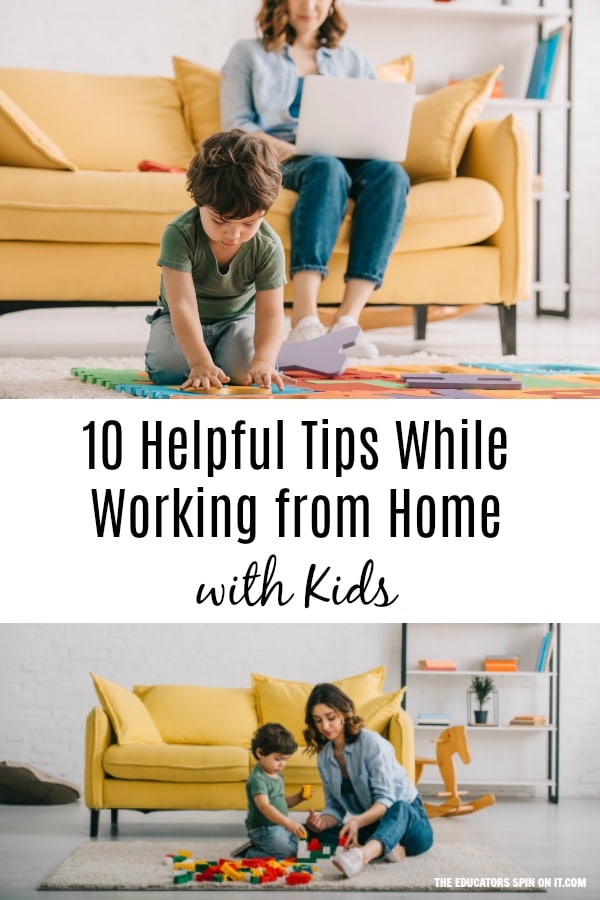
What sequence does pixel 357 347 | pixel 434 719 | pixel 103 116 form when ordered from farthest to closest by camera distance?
pixel 434 719 → pixel 103 116 → pixel 357 347

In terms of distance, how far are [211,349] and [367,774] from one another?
51.3 inches

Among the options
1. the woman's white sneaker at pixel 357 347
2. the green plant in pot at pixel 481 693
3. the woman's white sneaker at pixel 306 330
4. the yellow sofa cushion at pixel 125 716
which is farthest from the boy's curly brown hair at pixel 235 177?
the green plant in pot at pixel 481 693

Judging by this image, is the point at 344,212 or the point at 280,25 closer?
the point at 344,212

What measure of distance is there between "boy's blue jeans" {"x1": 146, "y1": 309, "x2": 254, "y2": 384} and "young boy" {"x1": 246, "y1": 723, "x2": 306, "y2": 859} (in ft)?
4.73

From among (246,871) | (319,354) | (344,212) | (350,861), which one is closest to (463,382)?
(319,354)

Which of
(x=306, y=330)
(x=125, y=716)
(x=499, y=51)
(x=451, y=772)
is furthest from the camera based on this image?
(x=499, y=51)

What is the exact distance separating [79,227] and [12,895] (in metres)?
1.52

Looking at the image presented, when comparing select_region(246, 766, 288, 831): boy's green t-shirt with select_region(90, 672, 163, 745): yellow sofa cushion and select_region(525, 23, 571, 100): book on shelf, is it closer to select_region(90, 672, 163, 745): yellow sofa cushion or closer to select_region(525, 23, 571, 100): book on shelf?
select_region(90, 672, 163, 745): yellow sofa cushion

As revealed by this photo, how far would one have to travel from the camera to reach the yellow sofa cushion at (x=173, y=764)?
10.8 ft

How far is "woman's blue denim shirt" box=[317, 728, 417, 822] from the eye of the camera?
105 inches

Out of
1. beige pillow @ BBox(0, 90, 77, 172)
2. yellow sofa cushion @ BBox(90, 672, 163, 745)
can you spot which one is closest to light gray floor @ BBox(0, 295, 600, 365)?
beige pillow @ BBox(0, 90, 77, 172)

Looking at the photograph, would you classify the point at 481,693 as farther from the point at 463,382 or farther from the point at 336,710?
the point at 463,382

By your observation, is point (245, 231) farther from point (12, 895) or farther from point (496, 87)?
point (496, 87)

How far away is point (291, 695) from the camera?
12.1ft
